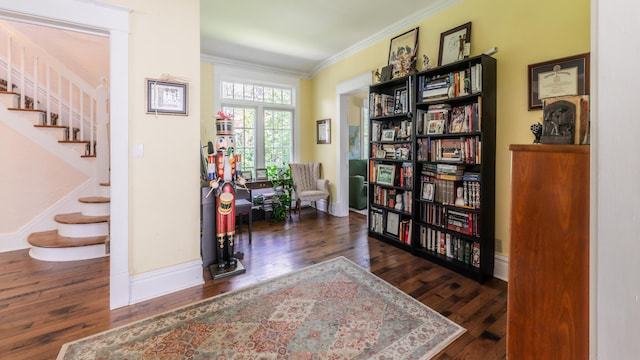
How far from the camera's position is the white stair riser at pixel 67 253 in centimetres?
297

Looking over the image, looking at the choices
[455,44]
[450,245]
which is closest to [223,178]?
[450,245]

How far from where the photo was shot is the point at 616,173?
57 cm

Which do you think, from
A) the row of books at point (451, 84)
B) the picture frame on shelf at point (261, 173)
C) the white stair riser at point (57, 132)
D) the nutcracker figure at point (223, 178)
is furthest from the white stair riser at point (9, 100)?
the row of books at point (451, 84)

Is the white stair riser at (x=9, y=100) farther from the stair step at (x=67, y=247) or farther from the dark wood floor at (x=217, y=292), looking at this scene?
the dark wood floor at (x=217, y=292)

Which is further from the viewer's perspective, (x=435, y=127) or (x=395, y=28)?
(x=395, y=28)

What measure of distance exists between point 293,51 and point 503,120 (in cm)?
325

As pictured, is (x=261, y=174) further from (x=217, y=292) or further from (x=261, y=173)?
(x=217, y=292)

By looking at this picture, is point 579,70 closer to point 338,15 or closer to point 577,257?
point 577,257

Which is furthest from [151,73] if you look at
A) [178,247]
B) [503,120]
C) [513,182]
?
[503,120]

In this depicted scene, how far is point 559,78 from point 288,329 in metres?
2.83

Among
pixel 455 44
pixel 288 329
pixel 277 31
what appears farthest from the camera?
pixel 277 31

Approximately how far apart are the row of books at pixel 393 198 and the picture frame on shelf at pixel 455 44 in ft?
4.95

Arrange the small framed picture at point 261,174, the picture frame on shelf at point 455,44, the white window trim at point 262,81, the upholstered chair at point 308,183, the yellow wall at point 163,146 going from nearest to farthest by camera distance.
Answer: the yellow wall at point 163,146 < the picture frame on shelf at point 455,44 < the white window trim at point 262,81 < the upholstered chair at point 308,183 < the small framed picture at point 261,174

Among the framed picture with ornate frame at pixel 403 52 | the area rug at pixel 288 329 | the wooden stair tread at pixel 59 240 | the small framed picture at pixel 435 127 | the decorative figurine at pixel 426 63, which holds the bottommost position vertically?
the area rug at pixel 288 329
